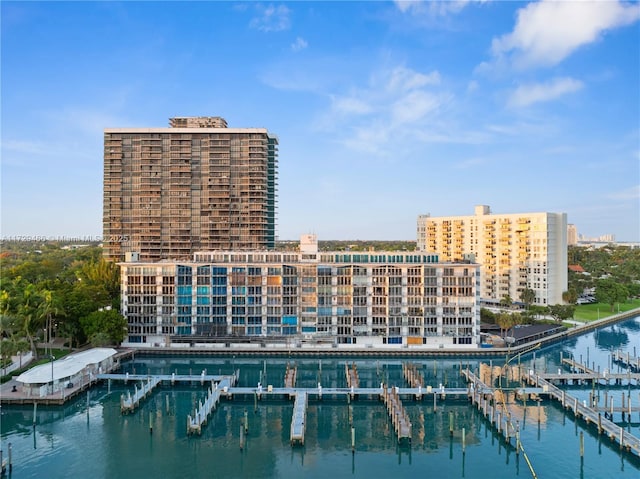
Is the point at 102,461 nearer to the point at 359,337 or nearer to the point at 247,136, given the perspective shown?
the point at 359,337

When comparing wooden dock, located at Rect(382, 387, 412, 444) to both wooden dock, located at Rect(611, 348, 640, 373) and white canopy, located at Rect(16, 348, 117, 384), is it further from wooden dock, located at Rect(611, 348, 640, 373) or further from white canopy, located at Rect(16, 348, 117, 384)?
wooden dock, located at Rect(611, 348, 640, 373)

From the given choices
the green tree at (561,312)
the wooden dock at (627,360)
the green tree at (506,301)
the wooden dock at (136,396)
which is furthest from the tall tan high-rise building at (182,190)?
the wooden dock at (627,360)

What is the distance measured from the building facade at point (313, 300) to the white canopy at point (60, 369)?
22433mm

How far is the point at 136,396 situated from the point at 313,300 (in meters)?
43.6

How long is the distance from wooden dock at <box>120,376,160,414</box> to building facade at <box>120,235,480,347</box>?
25.1 meters

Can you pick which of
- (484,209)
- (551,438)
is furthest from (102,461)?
(484,209)

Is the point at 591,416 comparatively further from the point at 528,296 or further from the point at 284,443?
the point at 528,296

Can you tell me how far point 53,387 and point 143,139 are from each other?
12177 cm

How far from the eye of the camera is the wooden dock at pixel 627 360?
344ft

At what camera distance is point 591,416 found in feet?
237

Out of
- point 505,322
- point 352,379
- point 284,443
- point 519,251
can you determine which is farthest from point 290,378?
point 519,251

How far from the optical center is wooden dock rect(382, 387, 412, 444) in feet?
220

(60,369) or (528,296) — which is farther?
(528,296)

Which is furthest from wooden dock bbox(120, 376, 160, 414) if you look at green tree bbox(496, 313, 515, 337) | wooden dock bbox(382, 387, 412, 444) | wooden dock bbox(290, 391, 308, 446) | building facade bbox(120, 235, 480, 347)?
green tree bbox(496, 313, 515, 337)
